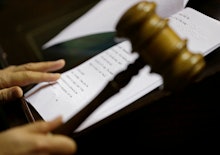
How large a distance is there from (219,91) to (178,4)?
11.9 inches

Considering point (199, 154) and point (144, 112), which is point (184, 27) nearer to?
point (144, 112)

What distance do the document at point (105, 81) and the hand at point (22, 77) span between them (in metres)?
0.03

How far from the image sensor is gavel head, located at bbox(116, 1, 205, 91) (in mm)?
581

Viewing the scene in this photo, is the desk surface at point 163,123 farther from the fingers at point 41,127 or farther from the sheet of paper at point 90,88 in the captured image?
the fingers at point 41,127

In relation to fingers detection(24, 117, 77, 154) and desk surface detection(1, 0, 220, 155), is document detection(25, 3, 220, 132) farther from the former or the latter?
fingers detection(24, 117, 77, 154)

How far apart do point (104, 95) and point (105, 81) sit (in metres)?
0.19

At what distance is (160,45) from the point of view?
23.1 inches

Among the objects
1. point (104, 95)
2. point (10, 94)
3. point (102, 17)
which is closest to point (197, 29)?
point (102, 17)

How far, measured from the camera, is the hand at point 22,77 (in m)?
0.89

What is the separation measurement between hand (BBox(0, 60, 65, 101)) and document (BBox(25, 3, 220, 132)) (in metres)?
0.03

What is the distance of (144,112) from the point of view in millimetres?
853

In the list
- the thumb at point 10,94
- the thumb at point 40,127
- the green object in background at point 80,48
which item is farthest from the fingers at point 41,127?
the green object in background at point 80,48

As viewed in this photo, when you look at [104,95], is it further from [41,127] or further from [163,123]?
[163,123]

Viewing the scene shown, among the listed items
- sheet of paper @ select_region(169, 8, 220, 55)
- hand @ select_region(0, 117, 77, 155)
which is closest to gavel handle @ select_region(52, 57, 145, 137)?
hand @ select_region(0, 117, 77, 155)
